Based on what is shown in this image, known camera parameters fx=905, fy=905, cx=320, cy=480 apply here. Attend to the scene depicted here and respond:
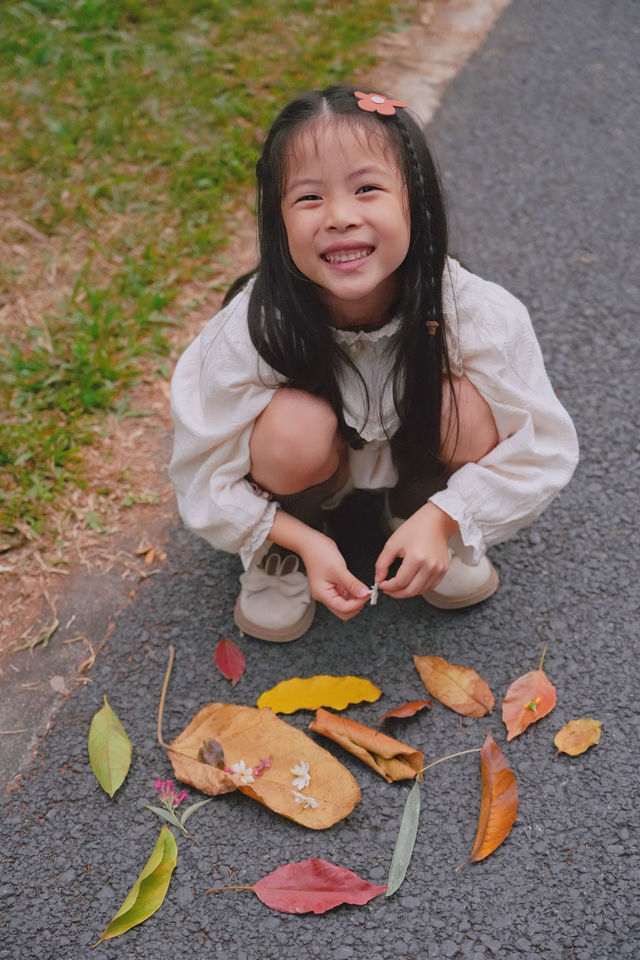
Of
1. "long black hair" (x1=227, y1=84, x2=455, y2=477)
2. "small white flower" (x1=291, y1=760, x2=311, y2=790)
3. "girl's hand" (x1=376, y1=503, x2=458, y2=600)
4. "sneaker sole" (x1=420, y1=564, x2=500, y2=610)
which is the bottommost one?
"small white flower" (x1=291, y1=760, x2=311, y2=790)

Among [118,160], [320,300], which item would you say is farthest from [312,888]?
[118,160]

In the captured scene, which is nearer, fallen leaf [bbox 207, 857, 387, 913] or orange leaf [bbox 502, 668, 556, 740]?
fallen leaf [bbox 207, 857, 387, 913]

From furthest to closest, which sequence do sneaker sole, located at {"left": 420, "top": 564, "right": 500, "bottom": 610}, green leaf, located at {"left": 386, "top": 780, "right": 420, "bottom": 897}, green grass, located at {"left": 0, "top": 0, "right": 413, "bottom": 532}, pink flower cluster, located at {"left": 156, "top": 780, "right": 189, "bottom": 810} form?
1. green grass, located at {"left": 0, "top": 0, "right": 413, "bottom": 532}
2. sneaker sole, located at {"left": 420, "top": 564, "right": 500, "bottom": 610}
3. pink flower cluster, located at {"left": 156, "top": 780, "right": 189, "bottom": 810}
4. green leaf, located at {"left": 386, "top": 780, "right": 420, "bottom": 897}

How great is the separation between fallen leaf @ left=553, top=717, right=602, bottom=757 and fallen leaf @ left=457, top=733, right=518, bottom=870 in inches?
4.2

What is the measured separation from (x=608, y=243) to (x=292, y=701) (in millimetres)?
1632

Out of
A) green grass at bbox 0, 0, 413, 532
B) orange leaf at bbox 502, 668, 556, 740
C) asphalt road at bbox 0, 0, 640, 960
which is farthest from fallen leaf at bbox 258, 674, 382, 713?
green grass at bbox 0, 0, 413, 532

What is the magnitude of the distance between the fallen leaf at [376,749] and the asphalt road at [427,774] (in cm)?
3

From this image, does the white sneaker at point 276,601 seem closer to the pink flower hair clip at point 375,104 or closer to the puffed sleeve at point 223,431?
the puffed sleeve at point 223,431

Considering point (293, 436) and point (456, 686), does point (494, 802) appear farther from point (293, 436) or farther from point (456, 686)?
point (293, 436)

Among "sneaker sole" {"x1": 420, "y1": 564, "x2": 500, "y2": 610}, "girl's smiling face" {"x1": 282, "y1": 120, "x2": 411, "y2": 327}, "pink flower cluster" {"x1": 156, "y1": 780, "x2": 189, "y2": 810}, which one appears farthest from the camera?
"sneaker sole" {"x1": 420, "y1": 564, "x2": 500, "y2": 610}

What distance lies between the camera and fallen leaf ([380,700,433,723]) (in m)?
1.57

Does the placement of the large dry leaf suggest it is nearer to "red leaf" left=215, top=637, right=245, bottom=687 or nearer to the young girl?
"red leaf" left=215, top=637, right=245, bottom=687

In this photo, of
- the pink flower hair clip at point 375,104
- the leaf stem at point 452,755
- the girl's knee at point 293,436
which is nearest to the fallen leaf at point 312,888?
the leaf stem at point 452,755

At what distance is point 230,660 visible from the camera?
1.68 metres
